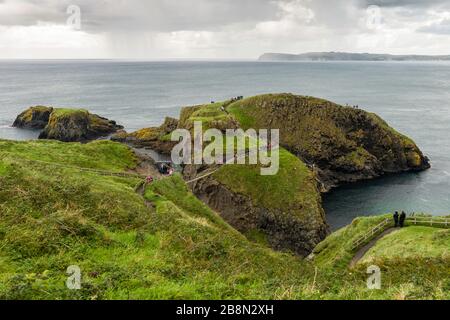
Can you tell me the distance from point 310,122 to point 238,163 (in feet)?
134

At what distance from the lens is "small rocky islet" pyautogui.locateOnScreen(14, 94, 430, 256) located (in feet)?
196

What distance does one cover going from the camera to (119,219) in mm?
28188

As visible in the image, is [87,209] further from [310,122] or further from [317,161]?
[310,122]

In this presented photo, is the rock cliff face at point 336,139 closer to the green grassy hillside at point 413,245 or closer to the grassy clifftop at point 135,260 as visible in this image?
the green grassy hillside at point 413,245

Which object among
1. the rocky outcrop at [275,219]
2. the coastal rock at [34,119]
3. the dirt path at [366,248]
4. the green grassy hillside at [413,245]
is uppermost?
the coastal rock at [34,119]

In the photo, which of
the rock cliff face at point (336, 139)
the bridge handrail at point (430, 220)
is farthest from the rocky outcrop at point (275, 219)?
the rock cliff face at point (336, 139)

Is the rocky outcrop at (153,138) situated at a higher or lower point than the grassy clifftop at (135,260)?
lower

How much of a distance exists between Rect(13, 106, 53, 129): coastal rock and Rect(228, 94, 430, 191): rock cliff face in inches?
2840

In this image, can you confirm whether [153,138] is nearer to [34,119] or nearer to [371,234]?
[34,119]

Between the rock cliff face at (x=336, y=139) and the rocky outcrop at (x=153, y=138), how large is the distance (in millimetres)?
20427

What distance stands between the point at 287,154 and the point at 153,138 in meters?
54.0

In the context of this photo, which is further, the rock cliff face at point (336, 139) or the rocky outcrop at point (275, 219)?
the rock cliff face at point (336, 139)

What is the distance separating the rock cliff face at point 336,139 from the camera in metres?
94.0

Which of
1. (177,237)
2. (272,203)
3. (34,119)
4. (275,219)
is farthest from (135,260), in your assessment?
(34,119)
